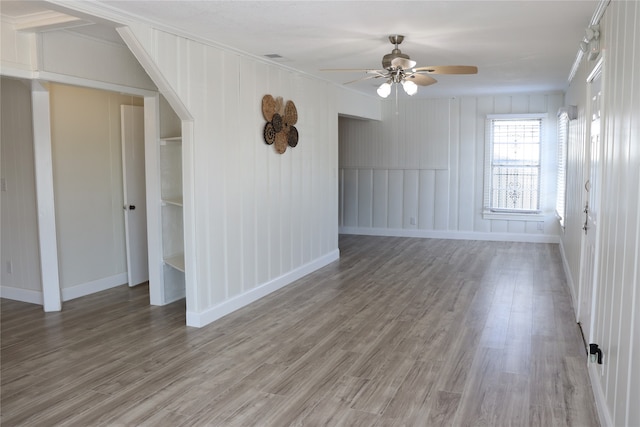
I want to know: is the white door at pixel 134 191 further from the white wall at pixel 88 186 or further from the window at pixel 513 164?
the window at pixel 513 164

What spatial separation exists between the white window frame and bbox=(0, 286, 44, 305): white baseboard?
683cm

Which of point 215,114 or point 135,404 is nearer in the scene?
point 135,404

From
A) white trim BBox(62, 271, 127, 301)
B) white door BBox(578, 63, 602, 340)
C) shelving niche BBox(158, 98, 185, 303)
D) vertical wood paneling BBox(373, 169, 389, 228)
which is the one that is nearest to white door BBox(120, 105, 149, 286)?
white trim BBox(62, 271, 127, 301)

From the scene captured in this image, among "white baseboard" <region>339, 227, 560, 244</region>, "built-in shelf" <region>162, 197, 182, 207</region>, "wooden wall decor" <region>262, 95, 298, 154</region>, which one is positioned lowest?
"white baseboard" <region>339, 227, 560, 244</region>

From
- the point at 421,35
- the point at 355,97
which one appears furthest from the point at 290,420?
the point at 355,97

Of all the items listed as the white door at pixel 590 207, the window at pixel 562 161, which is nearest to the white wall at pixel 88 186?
the white door at pixel 590 207

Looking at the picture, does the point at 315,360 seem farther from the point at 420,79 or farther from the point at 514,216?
the point at 514,216

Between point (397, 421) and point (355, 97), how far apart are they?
5945 mm

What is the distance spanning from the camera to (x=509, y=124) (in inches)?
341

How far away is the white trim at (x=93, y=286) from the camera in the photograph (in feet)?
17.6

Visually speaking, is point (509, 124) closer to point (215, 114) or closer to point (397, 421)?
point (215, 114)

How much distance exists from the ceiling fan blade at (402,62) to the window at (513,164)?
4845 millimetres

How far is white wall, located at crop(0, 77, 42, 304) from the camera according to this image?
16.9 ft

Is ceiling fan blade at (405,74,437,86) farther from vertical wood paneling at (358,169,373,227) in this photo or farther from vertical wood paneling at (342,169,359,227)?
vertical wood paneling at (342,169,359,227)
